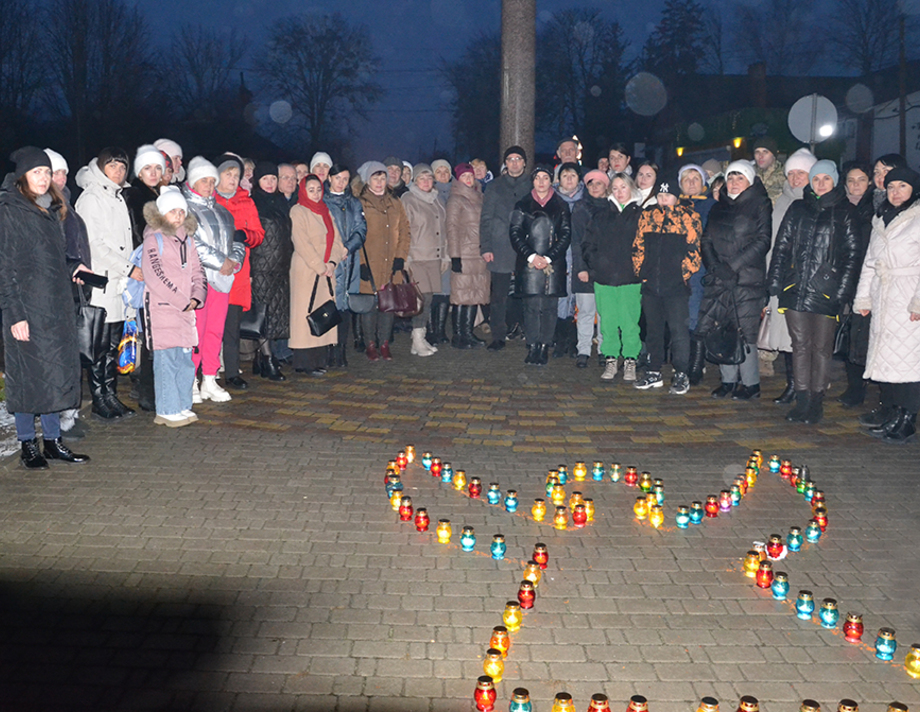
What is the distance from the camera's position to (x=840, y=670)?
398 cm

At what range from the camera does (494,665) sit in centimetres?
378

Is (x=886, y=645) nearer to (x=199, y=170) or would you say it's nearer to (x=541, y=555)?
(x=541, y=555)

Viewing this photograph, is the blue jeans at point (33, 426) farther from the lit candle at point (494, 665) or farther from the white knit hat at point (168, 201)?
the lit candle at point (494, 665)

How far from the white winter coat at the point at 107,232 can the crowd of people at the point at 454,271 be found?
2 cm

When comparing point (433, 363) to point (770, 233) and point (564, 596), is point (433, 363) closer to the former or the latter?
point (770, 233)

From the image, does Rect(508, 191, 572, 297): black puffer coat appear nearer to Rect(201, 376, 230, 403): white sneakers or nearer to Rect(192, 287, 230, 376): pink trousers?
Rect(192, 287, 230, 376): pink trousers

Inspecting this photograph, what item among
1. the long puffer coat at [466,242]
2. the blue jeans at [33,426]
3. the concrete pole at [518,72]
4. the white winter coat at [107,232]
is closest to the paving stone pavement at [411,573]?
the blue jeans at [33,426]

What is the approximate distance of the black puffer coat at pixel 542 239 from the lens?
35.9ft

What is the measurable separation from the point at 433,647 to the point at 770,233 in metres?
6.42

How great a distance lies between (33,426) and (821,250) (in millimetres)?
6949

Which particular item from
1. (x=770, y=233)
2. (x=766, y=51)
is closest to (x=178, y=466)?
(x=770, y=233)

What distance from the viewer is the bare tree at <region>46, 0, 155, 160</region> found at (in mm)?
34250

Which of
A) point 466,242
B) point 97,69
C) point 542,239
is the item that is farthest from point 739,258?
point 97,69

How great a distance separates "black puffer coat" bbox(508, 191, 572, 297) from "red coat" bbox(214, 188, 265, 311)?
3.30 m
